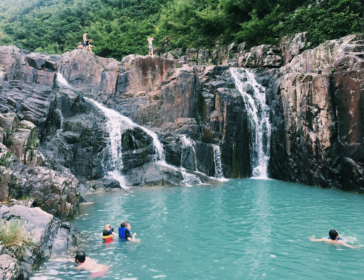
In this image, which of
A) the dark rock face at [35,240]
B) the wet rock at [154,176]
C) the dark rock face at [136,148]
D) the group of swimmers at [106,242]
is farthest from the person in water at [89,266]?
the dark rock face at [136,148]

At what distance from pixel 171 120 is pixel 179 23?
17356 millimetres

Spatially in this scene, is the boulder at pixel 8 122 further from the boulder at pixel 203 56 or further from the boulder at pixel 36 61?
the boulder at pixel 203 56

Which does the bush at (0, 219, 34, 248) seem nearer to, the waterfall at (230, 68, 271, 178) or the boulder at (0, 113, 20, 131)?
the boulder at (0, 113, 20, 131)

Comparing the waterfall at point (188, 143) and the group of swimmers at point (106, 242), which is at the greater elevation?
the waterfall at point (188, 143)

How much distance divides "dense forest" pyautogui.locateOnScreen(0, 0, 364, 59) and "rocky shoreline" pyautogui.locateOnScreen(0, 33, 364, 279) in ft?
8.57

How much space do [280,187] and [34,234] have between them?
1475 cm

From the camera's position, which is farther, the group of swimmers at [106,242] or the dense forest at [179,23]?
the dense forest at [179,23]

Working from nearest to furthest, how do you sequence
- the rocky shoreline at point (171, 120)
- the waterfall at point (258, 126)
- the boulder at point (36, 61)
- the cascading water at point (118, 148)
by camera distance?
1. the rocky shoreline at point (171, 120)
2. the cascading water at point (118, 148)
3. the boulder at point (36, 61)
4. the waterfall at point (258, 126)

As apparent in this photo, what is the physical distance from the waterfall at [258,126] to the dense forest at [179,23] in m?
7.06

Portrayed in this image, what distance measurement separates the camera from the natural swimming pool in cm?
707

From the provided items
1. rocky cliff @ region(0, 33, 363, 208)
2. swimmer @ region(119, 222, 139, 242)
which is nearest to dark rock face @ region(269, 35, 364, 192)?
rocky cliff @ region(0, 33, 363, 208)

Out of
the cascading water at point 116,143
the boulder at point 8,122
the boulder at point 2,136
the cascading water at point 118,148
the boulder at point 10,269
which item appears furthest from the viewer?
the cascading water at point 116,143

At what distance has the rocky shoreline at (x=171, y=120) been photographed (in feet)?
47.4

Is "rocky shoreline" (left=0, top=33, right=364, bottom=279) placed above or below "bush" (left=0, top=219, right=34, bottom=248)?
Answer: above
